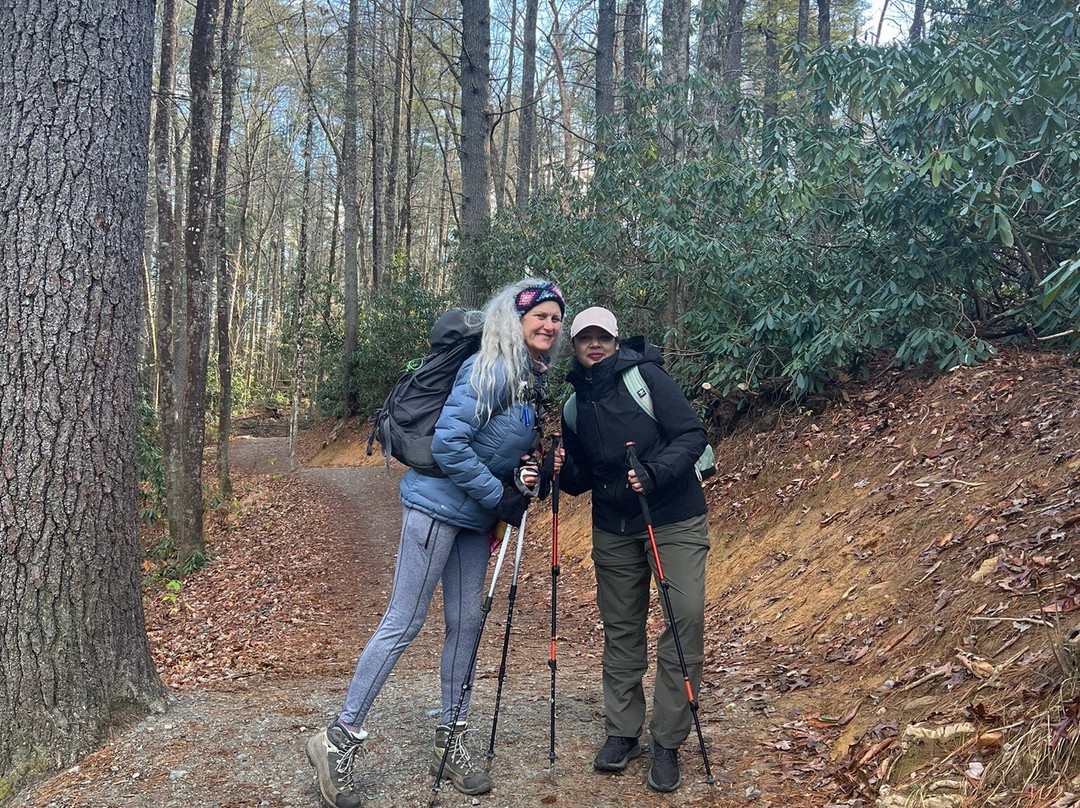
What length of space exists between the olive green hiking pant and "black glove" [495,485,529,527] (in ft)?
2.00

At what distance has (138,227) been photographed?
464cm

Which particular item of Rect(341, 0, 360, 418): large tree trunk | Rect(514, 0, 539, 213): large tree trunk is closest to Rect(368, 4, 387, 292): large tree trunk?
Rect(341, 0, 360, 418): large tree trunk

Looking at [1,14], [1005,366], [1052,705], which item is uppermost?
[1,14]

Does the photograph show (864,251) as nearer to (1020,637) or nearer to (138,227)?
(1020,637)

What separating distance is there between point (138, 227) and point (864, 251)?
22.4 ft

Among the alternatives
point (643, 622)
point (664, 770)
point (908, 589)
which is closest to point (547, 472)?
point (643, 622)

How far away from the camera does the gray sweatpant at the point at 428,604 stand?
3.66 m

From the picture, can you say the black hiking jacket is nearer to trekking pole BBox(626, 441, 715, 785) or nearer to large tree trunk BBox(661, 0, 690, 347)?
trekking pole BBox(626, 441, 715, 785)

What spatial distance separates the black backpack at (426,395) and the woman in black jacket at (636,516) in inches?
23.6

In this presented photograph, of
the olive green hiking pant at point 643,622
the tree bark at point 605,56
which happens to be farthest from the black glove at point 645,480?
the tree bark at point 605,56

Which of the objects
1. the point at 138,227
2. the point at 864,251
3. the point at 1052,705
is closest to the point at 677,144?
the point at 864,251

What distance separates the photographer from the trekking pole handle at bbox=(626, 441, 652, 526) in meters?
3.78

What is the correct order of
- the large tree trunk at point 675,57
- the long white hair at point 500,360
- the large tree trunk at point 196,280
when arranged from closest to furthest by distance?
the long white hair at point 500,360
the large tree trunk at point 675,57
the large tree trunk at point 196,280

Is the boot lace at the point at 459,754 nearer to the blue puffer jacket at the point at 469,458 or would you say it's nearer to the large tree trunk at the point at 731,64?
the blue puffer jacket at the point at 469,458
